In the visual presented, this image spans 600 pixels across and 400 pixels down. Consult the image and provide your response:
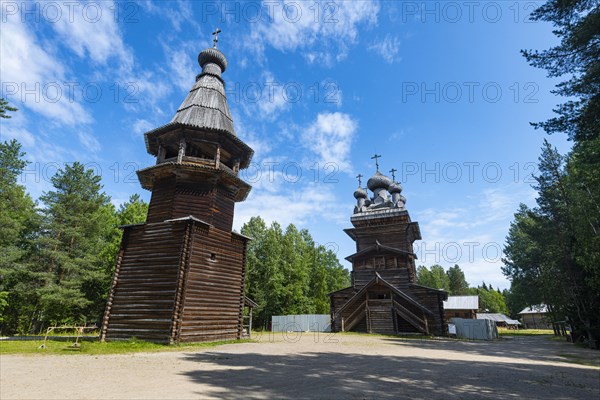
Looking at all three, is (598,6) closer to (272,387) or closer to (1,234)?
(272,387)

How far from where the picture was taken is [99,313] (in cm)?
2877

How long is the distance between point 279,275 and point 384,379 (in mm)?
35002

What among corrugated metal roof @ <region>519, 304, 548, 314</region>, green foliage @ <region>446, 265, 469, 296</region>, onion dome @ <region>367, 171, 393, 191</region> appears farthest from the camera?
green foliage @ <region>446, 265, 469, 296</region>

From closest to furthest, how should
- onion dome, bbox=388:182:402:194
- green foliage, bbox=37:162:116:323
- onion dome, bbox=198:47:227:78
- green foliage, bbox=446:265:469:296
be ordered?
onion dome, bbox=198:47:227:78 → green foliage, bbox=37:162:116:323 → onion dome, bbox=388:182:402:194 → green foliage, bbox=446:265:469:296

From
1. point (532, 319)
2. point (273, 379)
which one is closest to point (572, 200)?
point (273, 379)

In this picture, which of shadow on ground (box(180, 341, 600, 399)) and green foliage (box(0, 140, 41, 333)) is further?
green foliage (box(0, 140, 41, 333))

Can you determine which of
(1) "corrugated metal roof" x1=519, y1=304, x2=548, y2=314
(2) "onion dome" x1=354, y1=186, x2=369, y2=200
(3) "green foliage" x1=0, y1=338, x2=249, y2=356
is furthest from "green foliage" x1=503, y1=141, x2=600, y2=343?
(3) "green foliage" x1=0, y1=338, x2=249, y2=356

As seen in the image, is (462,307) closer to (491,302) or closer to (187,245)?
(187,245)

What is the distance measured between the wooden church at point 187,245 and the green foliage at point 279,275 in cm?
2164

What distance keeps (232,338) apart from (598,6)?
73.6 ft

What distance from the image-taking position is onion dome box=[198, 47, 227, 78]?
2289 cm

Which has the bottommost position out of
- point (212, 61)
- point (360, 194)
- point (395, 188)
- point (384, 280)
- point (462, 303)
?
point (462, 303)

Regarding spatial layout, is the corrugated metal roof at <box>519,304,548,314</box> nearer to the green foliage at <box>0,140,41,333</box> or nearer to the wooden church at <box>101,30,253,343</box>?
the wooden church at <box>101,30,253,343</box>

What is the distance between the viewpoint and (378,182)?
1540 inches
